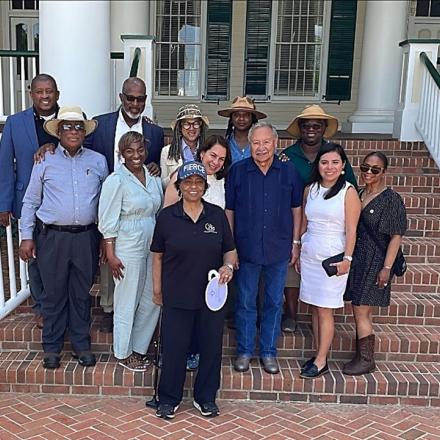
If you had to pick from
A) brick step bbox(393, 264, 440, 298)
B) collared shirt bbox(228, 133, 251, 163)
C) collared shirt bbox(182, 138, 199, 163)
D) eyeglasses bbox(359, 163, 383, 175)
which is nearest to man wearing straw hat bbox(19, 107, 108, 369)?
collared shirt bbox(182, 138, 199, 163)

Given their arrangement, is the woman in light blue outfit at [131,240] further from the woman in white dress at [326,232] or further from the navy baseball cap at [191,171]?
the woman in white dress at [326,232]

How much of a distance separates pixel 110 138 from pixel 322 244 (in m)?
1.54

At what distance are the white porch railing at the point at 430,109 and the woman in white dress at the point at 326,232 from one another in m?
3.30

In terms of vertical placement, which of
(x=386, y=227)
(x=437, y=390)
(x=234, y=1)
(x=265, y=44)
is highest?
(x=234, y=1)

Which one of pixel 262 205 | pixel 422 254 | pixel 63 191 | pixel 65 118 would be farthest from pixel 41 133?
pixel 422 254

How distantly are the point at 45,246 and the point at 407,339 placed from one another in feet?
8.32

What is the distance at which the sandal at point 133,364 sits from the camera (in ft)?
11.7

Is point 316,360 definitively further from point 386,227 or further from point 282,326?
point 386,227

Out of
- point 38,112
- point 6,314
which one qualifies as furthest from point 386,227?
point 6,314

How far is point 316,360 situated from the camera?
3.55 meters

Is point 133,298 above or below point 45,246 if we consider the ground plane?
below

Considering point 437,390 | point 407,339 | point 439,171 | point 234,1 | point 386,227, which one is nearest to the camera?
point 386,227

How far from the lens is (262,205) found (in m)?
3.30

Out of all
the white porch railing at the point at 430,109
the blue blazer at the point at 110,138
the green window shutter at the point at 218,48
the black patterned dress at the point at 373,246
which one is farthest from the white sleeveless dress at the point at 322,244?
the green window shutter at the point at 218,48
